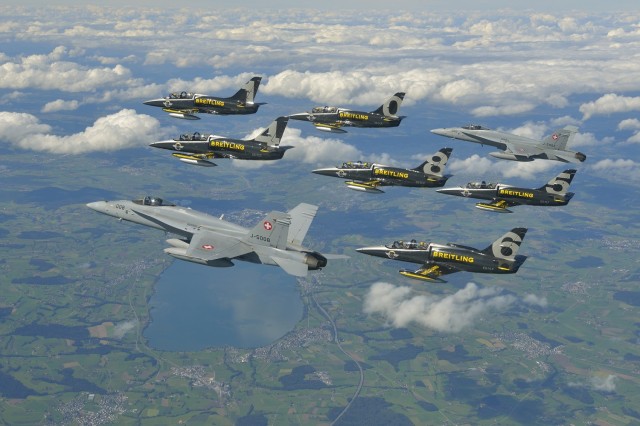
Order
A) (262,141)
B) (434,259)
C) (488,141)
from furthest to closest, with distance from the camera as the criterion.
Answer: (488,141), (262,141), (434,259)

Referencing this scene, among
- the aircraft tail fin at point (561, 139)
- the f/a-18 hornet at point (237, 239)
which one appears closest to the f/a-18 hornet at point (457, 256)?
the f/a-18 hornet at point (237, 239)

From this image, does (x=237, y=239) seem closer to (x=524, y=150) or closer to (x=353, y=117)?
(x=353, y=117)

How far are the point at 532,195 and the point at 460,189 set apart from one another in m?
9.87

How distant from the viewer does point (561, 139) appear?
293 feet

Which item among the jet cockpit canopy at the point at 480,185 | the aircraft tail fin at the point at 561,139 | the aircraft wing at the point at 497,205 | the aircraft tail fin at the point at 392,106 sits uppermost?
the aircraft tail fin at the point at 392,106

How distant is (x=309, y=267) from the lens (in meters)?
71.4

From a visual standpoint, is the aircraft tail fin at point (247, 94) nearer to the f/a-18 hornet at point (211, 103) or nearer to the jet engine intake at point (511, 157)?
the f/a-18 hornet at point (211, 103)

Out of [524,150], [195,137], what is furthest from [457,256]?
[195,137]

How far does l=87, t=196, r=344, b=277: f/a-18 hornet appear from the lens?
228 ft

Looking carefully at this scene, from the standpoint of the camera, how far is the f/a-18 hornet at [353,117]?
291 feet

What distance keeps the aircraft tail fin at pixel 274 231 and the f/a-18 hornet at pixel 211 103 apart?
21606 millimetres

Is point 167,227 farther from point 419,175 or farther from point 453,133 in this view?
point 453,133

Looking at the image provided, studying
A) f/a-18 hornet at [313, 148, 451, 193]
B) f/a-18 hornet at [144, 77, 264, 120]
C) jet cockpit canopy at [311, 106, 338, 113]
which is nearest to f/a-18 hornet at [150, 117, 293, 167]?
f/a-18 hornet at [144, 77, 264, 120]

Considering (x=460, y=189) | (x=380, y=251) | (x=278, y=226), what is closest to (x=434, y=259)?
(x=380, y=251)
